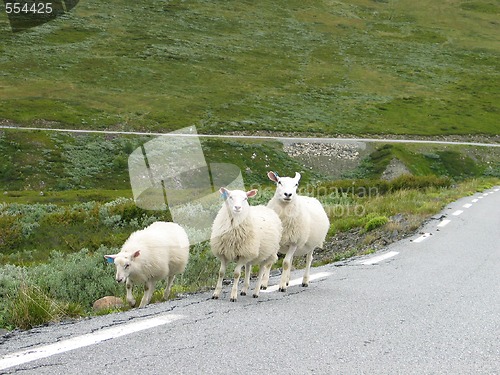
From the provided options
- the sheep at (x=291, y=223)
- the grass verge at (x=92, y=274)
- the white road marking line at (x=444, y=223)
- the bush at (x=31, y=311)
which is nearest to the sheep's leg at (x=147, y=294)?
the grass verge at (x=92, y=274)

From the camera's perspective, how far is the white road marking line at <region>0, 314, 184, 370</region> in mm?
4534

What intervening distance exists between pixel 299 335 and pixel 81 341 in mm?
2137

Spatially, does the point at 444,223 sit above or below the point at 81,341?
below

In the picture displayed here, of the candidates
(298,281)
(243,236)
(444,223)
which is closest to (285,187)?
(243,236)

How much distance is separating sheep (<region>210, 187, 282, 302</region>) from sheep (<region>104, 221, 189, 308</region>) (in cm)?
119

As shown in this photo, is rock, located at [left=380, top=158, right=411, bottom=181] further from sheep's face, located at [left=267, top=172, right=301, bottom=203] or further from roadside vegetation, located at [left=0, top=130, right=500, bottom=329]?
sheep's face, located at [left=267, top=172, right=301, bottom=203]

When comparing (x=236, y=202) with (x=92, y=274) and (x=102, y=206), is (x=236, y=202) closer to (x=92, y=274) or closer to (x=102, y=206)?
(x=92, y=274)

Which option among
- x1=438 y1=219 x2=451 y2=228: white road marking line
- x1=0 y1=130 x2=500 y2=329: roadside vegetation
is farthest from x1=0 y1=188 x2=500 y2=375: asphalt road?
x1=438 y1=219 x2=451 y2=228: white road marking line

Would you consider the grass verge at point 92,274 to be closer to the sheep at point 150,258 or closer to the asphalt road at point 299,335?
the sheep at point 150,258

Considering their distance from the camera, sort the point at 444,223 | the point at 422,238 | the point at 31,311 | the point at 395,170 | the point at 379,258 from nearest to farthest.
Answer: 1. the point at 31,311
2. the point at 379,258
3. the point at 422,238
4. the point at 444,223
5. the point at 395,170

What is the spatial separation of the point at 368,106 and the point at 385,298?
7938 cm

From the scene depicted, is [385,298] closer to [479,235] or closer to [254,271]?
[254,271]

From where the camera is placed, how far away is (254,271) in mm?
11383

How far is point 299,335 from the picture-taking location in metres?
5.70
